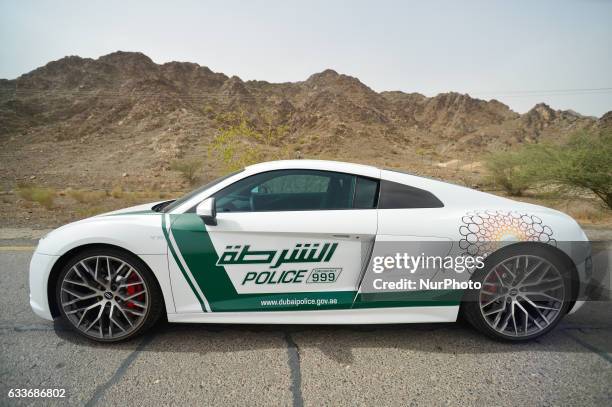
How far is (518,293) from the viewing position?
2.72 m

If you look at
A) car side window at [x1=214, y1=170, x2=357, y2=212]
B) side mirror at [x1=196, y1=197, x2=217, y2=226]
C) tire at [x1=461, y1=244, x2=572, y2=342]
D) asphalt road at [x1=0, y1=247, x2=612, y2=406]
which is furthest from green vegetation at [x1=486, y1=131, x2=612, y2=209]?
side mirror at [x1=196, y1=197, x2=217, y2=226]

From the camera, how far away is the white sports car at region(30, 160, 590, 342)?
2639mm

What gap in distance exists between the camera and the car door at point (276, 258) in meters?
2.63

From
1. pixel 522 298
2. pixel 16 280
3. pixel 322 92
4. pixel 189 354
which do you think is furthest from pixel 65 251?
pixel 322 92

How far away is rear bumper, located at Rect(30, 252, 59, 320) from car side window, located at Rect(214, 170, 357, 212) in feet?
4.33

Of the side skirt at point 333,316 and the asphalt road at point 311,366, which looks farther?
the side skirt at point 333,316

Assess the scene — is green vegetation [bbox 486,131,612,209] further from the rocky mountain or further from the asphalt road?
the rocky mountain

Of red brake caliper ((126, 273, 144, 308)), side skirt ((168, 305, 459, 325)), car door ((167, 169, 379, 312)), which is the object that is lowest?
side skirt ((168, 305, 459, 325))

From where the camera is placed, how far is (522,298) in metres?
2.73

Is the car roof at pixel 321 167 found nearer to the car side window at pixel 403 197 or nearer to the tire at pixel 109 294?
the car side window at pixel 403 197

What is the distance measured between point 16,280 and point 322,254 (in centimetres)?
353

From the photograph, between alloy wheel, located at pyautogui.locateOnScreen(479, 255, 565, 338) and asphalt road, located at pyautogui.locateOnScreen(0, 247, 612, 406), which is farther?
alloy wheel, located at pyautogui.locateOnScreen(479, 255, 565, 338)

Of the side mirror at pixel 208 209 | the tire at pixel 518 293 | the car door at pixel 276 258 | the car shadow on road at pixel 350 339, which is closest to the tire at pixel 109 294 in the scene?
the car shadow on road at pixel 350 339

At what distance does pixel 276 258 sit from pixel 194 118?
51948 millimetres
